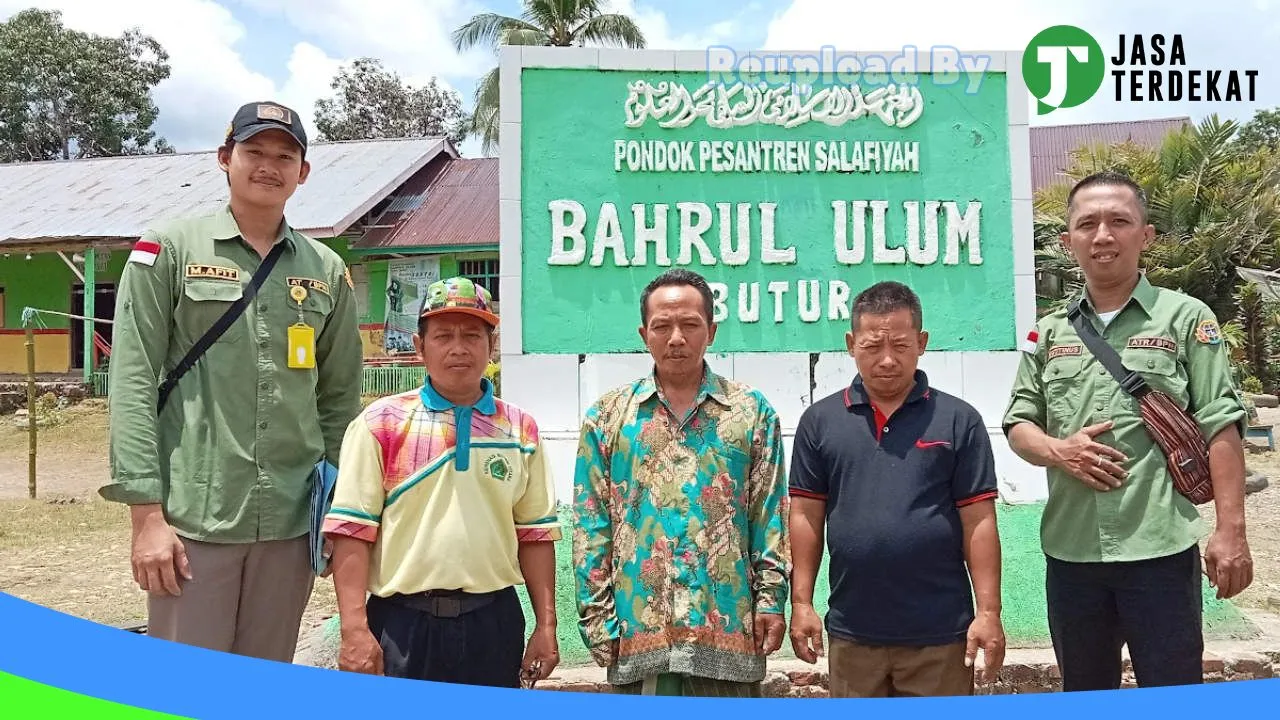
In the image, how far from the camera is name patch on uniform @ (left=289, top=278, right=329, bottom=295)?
2.62 metres

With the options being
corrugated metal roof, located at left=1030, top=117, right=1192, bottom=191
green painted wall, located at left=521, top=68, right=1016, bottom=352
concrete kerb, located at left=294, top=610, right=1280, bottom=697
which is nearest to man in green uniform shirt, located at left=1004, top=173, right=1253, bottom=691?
concrete kerb, located at left=294, top=610, right=1280, bottom=697

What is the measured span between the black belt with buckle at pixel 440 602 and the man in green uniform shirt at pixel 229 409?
466 mm

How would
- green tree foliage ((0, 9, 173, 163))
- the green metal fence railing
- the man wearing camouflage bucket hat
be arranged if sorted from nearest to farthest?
1. the man wearing camouflage bucket hat
2. the green metal fence railing
3. green tree foliage ((0, 9, 173, 163))

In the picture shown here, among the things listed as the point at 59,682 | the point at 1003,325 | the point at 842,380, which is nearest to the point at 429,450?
the point at 59,682

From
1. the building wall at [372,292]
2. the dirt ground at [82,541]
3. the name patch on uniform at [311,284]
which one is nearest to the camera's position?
the name patch on uniform at [311,284]

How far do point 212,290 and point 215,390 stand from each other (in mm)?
268

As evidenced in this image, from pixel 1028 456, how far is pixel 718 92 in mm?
3588

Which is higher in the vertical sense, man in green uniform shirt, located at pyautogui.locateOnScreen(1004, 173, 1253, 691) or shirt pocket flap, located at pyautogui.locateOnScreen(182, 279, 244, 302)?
shirt pocket flap, located at pyautogui.locateOnScreen(182, 279, 244, 302)

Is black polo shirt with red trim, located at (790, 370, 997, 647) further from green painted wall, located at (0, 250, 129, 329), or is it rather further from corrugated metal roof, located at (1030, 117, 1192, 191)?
green painted wall, located at (0, 250, 129, 329)

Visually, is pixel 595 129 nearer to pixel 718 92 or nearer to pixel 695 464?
pixel 718 92

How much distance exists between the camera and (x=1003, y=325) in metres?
5.84

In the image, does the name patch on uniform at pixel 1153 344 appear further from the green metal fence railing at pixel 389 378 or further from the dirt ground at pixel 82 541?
the green metal fence railing at pixel 389 378

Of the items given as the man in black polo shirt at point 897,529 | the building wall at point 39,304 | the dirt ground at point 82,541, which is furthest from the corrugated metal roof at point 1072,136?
the building wall at point 39,304

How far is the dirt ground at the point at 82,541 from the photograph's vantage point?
19.7 ft
